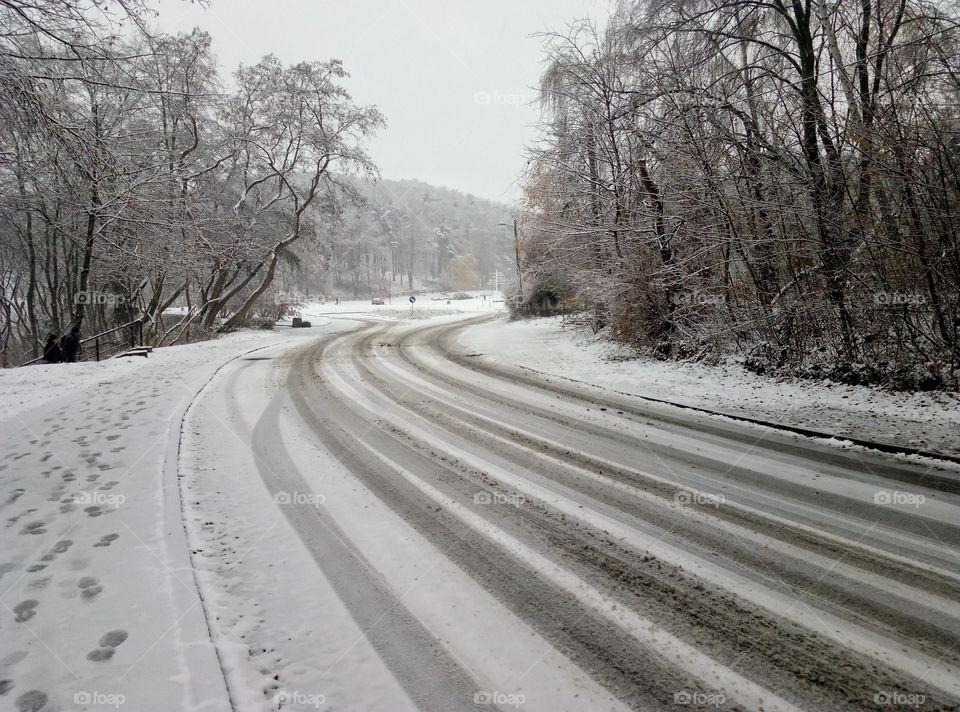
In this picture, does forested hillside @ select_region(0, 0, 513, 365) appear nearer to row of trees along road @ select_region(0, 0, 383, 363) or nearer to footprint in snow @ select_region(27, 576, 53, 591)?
row of trees along road @ select_region(0, 0, 383, 363)

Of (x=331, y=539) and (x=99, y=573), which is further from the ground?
(x=99, y=573)

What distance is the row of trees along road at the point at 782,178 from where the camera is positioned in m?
6.69

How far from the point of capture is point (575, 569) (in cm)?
351

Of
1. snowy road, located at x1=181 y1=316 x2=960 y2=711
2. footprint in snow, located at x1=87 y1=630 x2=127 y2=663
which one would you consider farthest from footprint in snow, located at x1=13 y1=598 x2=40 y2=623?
snowy road, located at x1=181 y1=316 x2=960 y2=711

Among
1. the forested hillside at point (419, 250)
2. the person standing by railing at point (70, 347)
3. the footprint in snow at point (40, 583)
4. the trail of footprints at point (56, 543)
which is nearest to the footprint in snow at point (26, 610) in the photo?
the trail of footprints at point (56, 543)

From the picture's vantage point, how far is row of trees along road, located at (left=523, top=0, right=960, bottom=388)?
6.69 meters

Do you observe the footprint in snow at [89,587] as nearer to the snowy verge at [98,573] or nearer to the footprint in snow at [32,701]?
the snowy verge at [98,573]

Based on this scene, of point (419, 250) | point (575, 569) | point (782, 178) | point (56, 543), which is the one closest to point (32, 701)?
point (56, 543)

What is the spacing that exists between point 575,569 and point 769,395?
6262mm

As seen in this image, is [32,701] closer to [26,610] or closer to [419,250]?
[26,610]

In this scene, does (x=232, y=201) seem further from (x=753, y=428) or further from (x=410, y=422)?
(x=753, y=428)

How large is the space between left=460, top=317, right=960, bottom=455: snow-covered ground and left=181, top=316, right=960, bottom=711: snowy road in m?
0.82

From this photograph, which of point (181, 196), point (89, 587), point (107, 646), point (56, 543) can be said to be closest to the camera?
point (107, 646)

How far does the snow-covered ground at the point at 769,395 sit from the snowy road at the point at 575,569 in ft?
2.68
